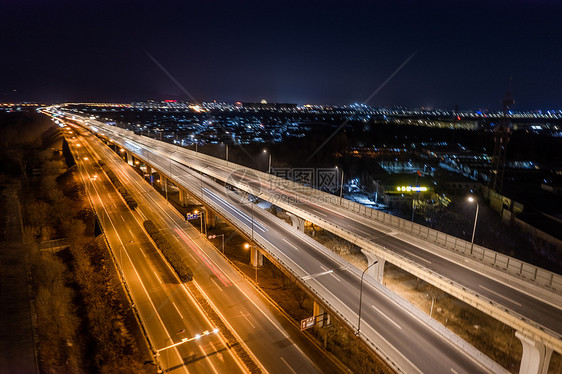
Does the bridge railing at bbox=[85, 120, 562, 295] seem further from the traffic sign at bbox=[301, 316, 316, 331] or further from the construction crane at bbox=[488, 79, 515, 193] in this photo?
the construction crane at bbox=[488, 79, 515, 193]

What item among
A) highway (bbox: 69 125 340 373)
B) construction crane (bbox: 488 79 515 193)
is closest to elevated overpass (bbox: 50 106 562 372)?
highway (bbox: 69 125 340 373)

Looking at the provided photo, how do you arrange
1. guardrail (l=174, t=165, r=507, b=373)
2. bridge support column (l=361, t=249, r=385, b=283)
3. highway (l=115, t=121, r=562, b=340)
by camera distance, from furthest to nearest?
bridge support column (l=361, t=249, r=385, b=283)
highway (l=115, t=121, r=562, b=340)
guardrail (l=174, t=165, r=507, b=373)

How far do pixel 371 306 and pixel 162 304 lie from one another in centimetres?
1671

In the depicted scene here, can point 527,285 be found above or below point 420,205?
above

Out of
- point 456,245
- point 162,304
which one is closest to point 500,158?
point 456,245

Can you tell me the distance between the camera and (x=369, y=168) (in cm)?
9244

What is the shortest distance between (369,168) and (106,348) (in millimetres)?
82449

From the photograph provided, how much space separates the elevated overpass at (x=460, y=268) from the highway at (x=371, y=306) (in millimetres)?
2876

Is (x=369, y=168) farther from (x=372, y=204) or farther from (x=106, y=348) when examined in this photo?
(x=106, y=348)

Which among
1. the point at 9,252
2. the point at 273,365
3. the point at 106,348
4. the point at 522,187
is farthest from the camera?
the point at 522,187

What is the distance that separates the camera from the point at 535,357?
1562 centimetres

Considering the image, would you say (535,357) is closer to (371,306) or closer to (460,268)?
(460,268)

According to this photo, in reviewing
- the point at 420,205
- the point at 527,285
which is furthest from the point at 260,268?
the point at 420,205

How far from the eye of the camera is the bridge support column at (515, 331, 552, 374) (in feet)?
50.6
